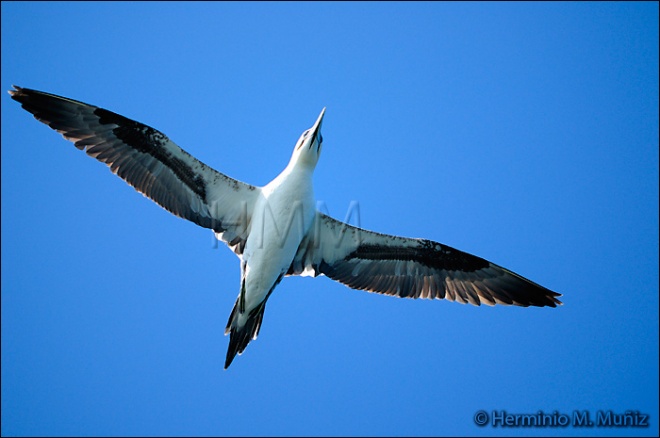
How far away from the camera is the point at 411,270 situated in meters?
11.8

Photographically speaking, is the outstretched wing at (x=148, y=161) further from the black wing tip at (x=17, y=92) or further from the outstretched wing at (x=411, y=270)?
the outstretched wing at (x=411, y=270)

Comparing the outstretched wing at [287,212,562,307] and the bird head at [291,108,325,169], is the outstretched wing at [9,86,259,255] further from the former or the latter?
the outstretched wing at [287,212,562,307]

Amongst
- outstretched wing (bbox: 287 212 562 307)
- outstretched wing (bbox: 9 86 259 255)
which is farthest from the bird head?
outstretched wing (bbox: 287 212 562 307)

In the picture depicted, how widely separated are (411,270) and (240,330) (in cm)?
340

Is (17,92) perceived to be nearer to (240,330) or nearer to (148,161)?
(148,161)

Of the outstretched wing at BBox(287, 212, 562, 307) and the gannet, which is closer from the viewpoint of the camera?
the gannet

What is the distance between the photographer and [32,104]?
1048cm

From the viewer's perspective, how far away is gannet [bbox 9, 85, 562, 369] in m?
10.5

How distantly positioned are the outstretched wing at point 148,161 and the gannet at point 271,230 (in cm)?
2

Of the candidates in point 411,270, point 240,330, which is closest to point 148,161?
point 240,330

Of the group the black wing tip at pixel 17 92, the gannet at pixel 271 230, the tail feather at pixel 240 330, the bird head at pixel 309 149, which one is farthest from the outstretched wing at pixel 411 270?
the black wing tip at pixel 17 92

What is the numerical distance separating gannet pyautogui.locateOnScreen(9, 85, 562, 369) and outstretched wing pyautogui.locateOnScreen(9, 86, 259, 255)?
0.06 feet

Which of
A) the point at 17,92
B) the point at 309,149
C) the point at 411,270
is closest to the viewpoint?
the point at 17,92

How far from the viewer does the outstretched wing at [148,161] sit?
1051cm
